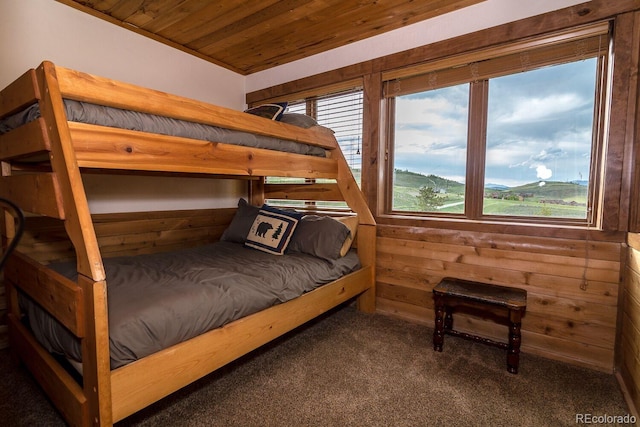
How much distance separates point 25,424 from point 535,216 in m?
2.86

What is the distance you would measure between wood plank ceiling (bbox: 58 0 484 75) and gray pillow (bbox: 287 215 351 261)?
147 cm

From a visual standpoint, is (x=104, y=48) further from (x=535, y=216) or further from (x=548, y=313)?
(x=548, y=313)

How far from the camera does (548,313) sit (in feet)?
6.49

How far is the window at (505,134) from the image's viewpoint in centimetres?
192

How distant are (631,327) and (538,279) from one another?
47cm

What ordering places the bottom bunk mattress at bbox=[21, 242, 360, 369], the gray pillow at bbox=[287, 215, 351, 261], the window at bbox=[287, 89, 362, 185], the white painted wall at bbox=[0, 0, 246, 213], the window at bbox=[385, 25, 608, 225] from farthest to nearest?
the window at bbox=[287, 89, 362, 185]
the gray pillow at bbox=[287, 215, 351, 261]
the white painted wall at bbox=[0, 0, 246, 213]
the window at bbox=[385, 25, 608, 225]
the bottom bunk mattress at bbox=[21, 242, 360, 369]

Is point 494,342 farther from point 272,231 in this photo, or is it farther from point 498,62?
point 498,62

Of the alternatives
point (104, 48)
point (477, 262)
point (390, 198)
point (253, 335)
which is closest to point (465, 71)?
point (390, 198)

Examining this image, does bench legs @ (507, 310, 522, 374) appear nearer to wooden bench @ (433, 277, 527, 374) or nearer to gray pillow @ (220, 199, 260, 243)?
wooden bench @ (433, 277, 527, 374)

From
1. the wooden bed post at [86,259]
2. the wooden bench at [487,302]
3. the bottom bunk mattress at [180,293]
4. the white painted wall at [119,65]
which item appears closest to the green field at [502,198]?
the wooden bench at [487,302]

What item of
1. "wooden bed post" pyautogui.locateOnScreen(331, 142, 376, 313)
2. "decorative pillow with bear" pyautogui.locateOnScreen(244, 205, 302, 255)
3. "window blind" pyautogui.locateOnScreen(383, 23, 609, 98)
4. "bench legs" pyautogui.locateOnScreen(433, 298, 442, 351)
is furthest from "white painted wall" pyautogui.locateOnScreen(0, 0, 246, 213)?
"bench legs" pyautogui.locateOnScreen(433, 298, 442, 351)

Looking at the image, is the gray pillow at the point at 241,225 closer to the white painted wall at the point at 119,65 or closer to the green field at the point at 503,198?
the white painted wall at the point at 119,65

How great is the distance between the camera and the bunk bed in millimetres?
1104

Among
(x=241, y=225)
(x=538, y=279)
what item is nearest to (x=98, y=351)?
(x=241, y=225)
